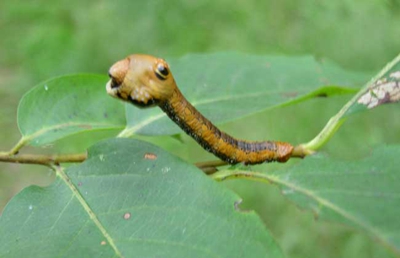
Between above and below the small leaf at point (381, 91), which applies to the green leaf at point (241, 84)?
below

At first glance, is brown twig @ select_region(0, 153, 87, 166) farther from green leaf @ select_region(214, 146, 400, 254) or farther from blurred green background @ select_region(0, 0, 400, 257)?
blurred green background @ select_region(0, 0, 400, 257)

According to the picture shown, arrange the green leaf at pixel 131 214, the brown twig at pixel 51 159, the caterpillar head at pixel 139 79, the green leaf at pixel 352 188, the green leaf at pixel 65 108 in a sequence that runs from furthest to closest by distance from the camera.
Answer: the green leaf at pixel 65 108
the brown twig at pixel 51 159
the caterpillar head at pixel 139 79
the green leaf at pixel 131 214
the green leaf at pixel 352 188

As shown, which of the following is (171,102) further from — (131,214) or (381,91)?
(381,91)

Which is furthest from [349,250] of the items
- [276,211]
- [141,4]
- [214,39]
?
[141,4]

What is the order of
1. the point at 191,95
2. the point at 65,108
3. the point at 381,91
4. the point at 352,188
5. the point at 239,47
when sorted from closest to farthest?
the point at 352,188, the point at 381,91, the point at 65,108, the point at 191,95, the point at 239,47

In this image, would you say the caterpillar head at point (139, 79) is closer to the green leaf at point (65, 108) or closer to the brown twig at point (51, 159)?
the brown twig at point (51, 159)

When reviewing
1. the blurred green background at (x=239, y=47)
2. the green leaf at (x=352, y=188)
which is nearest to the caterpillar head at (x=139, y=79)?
the green leaf at (x=352, y=188)

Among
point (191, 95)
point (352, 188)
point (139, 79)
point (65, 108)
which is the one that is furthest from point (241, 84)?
point (352, 188)
